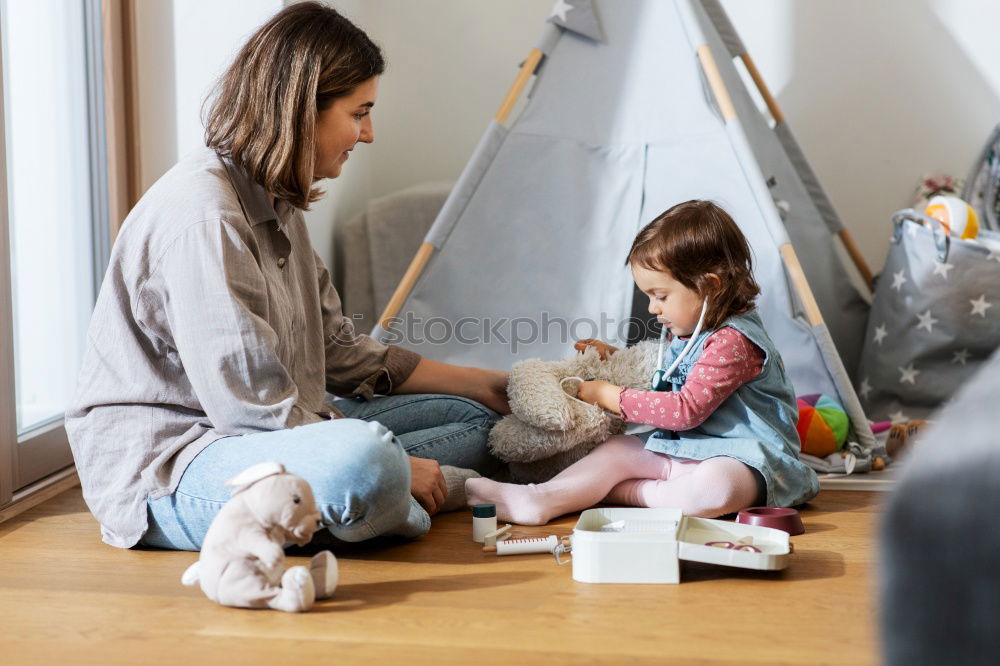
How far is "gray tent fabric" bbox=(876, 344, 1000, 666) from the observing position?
0.57 meters

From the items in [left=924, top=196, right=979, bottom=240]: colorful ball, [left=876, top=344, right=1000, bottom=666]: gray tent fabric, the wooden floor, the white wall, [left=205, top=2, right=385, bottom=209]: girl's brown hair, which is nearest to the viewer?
[left=876, top=344, right=1000, bottom=666]: gray tent fabric

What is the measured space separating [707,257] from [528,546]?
58 cm

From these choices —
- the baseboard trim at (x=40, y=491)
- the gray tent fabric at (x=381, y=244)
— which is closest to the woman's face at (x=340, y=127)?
the baseboard trim at (x=40, y=491)

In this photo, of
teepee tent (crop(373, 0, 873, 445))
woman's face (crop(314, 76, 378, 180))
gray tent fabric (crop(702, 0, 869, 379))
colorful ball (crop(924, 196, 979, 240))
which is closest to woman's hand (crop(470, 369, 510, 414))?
teepee tent (crop(373, 0, 873, 445))

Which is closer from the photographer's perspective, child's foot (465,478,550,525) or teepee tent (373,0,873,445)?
child's foot (465,478,550,525)

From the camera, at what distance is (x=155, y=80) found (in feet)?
→ 7.25

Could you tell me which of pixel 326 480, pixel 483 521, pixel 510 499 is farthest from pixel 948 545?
pixel 510 499

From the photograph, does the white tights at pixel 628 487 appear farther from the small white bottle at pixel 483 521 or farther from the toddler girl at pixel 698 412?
the small white bottle at pixel 483 521

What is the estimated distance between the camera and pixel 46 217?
2.00 meters

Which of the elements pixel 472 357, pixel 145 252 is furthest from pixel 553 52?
pixel 145 252

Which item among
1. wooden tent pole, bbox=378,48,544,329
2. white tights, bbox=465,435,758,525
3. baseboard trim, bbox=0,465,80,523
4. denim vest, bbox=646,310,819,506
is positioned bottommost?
baseboard trim, bbox=0,465,80,523

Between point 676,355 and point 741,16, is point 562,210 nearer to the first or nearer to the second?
point 676,355

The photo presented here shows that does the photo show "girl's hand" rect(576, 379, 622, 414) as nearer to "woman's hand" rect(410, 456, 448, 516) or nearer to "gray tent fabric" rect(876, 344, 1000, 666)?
"woman's hand" rect(410, 456, 448, 516)

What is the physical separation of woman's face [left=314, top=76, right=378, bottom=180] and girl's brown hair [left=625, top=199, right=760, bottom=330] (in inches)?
20.8
